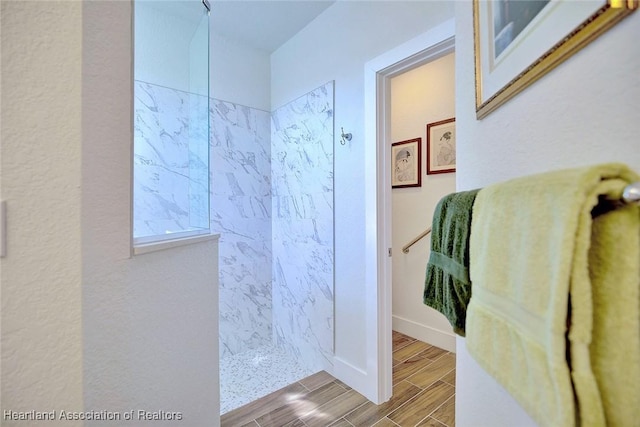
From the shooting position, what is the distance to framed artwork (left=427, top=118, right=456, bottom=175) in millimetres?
2266

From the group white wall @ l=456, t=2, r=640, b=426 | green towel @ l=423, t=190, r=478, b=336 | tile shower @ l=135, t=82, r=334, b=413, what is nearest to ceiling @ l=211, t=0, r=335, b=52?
tile shower @ l=135, t=82, r=334, b=413

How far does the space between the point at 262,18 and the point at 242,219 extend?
1.67 m

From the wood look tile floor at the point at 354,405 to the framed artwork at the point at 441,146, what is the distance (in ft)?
5.20

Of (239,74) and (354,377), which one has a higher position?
(239,74)

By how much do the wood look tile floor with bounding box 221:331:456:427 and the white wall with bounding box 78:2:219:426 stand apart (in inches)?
35.3

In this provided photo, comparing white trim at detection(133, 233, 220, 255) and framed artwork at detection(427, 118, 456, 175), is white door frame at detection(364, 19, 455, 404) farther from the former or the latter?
white trim at detection(133, 233, 220, 255)

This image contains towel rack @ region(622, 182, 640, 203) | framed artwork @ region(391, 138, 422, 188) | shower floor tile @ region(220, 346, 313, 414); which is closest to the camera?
towel rack @ region(622, 182, 640, 203)

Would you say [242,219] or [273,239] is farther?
[273,239]

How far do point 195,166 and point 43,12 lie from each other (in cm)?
85

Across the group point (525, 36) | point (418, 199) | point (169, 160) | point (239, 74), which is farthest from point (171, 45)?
point (418, 199)

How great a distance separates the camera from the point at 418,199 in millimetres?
2555

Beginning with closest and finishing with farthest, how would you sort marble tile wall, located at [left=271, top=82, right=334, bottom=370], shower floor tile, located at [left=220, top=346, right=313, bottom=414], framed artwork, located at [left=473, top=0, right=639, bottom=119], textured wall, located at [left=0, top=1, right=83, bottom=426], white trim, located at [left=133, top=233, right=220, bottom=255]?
1. framed artwork, located at [left=473, top=0, right=639, bottom=119]
2. textured wall, located at [left=0, top=1, right=83, bottom=426]
3. white trim, located at [left=133, top=233, right=220, bottom=255]
4. shower floor tile, located at [left=220, top=346, right=313, bottom=414]
5. marble tile wall, located at [left=271, top=82, right=334, bottom=370]

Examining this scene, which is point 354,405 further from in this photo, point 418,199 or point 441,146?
point 441,146

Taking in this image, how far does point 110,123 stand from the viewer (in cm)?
70
